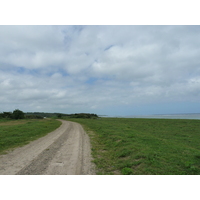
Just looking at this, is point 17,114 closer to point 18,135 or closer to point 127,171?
point 18,135

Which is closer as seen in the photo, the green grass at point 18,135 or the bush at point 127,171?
the bush at point 127,171

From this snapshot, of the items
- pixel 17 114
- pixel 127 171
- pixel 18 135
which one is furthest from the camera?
pixel 17 114

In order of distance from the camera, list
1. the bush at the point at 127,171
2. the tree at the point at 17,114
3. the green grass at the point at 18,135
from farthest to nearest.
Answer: the tree at the point at 17,114
the green grass at the point at 18,135
the bush at the point at 127,171

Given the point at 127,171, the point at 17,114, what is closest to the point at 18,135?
the point at 127,171

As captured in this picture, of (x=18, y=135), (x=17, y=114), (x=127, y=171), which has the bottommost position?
(x=18, y=135)

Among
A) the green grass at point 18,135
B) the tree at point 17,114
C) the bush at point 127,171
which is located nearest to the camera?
the bush at point 127,171

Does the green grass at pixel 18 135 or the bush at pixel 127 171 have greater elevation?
the bush at pixel 127 171

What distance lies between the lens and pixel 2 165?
906cm

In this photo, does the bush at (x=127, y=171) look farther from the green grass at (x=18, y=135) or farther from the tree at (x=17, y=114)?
the tree at (x=17, y=114)

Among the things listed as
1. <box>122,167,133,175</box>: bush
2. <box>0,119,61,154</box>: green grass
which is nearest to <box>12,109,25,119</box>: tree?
<box>0,119,61,154</box>: green grass

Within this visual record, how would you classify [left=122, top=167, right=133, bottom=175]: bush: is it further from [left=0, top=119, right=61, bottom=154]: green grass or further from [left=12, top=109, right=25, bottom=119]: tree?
[left=12, top=109, right=25, bottom=119]: tree

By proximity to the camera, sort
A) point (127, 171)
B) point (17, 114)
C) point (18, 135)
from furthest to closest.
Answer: point (17, 114) → point (18, 135) → point (127, 171)

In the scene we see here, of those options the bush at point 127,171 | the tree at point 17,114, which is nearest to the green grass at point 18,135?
the bush at point 127,171
